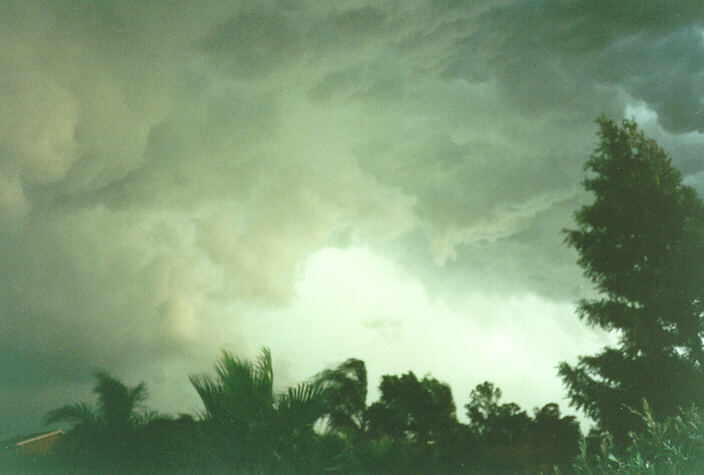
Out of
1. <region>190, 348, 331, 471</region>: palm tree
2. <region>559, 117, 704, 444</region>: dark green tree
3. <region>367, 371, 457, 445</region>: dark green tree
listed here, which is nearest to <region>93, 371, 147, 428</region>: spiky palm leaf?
Result: <region>190, 348, 331, 471</region>: palm tree

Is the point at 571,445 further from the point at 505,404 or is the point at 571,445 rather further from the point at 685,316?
the point at 685,316

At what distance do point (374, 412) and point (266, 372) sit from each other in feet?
89.3

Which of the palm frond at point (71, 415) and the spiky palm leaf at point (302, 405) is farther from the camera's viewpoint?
the palm frond at point (71, 415)

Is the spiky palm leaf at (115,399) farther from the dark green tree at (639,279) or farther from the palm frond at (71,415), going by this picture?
the dark green tree at (639,279)

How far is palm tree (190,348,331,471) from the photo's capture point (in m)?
4.93

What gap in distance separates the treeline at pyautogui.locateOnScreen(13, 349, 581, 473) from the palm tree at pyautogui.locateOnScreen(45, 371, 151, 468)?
29 mm

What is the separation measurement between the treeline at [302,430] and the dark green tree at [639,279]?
2.89 m

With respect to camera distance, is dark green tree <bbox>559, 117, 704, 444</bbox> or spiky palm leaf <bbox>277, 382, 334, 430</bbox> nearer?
spiky palm leaf <bbox>277, 382, 334, 430</bbox>

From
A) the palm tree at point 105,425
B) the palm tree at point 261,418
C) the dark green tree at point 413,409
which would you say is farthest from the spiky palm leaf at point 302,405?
the dark green tree at point 413,409

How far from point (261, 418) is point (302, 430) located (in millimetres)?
464

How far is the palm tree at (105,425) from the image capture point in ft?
42.6

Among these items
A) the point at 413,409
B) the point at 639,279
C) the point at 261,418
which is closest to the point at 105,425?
the point at 261,418

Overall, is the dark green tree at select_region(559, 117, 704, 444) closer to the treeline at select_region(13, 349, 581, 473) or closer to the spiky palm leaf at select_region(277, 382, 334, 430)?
the treeline at select_region(13, 349, 581, 473)

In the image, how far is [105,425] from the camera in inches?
537
